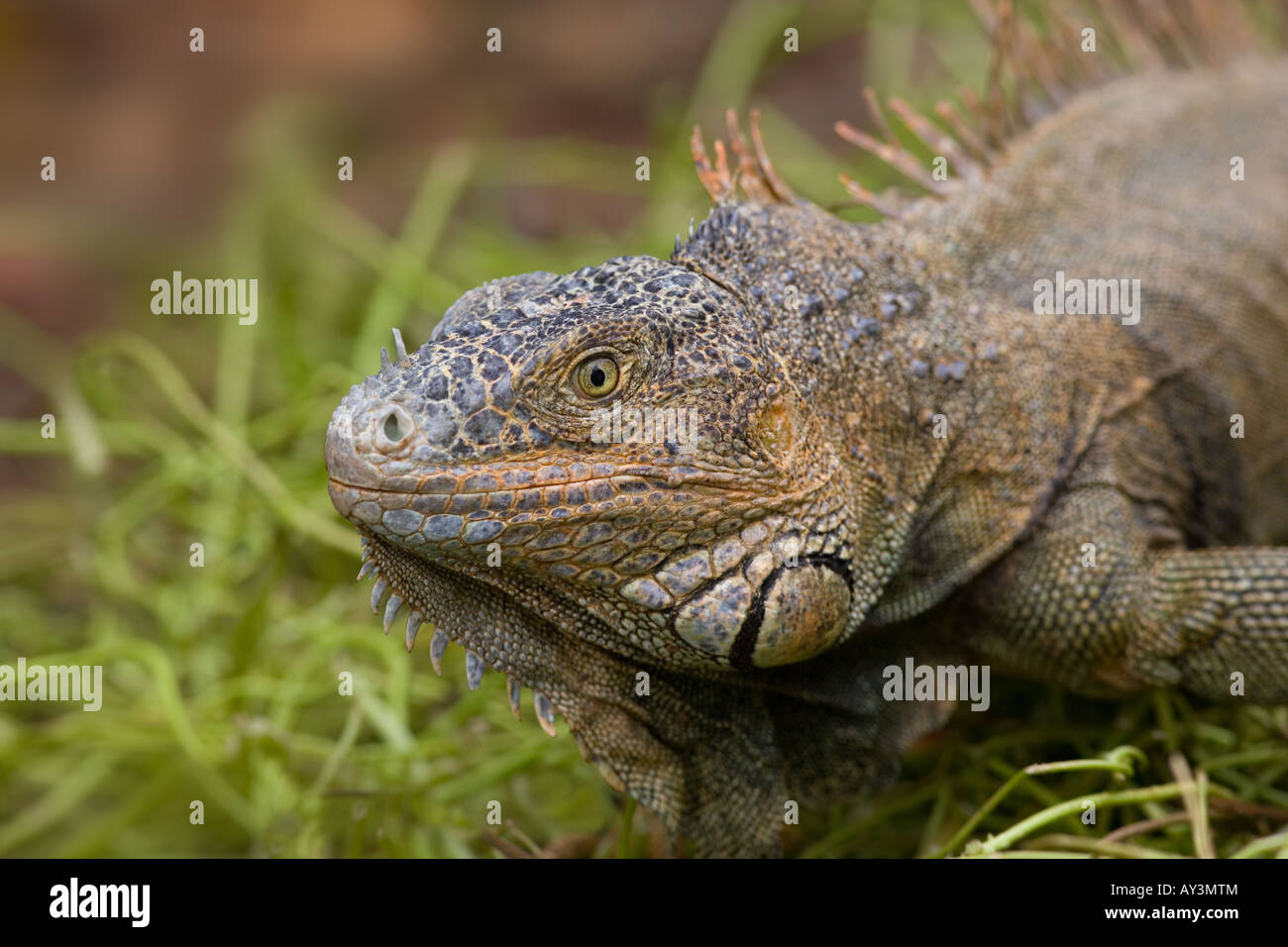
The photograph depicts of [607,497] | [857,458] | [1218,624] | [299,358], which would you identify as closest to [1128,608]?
[1218,624]

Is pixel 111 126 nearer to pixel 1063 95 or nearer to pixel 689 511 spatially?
pixel 1063 95

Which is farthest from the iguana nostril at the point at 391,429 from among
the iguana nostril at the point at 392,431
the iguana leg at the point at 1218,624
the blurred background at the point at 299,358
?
the iguana leg at the point at 1218,624

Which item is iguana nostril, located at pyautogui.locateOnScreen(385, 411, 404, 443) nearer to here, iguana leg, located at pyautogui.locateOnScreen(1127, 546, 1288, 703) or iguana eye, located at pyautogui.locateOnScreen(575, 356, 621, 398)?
iguana eye, located at pyautogui.locateOnScreen(575, 356, 621, 398)

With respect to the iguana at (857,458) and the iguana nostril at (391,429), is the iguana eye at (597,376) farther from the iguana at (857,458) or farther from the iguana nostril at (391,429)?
the iguana nostril at (391,429)

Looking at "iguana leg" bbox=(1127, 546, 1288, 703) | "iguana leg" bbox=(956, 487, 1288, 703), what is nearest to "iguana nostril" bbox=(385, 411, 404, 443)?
"iguana leg" bbox=(956, 487, 1288, 703)

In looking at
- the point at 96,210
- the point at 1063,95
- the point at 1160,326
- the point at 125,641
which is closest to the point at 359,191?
the point at 96,210

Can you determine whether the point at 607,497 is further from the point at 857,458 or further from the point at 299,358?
the point at 299,358
